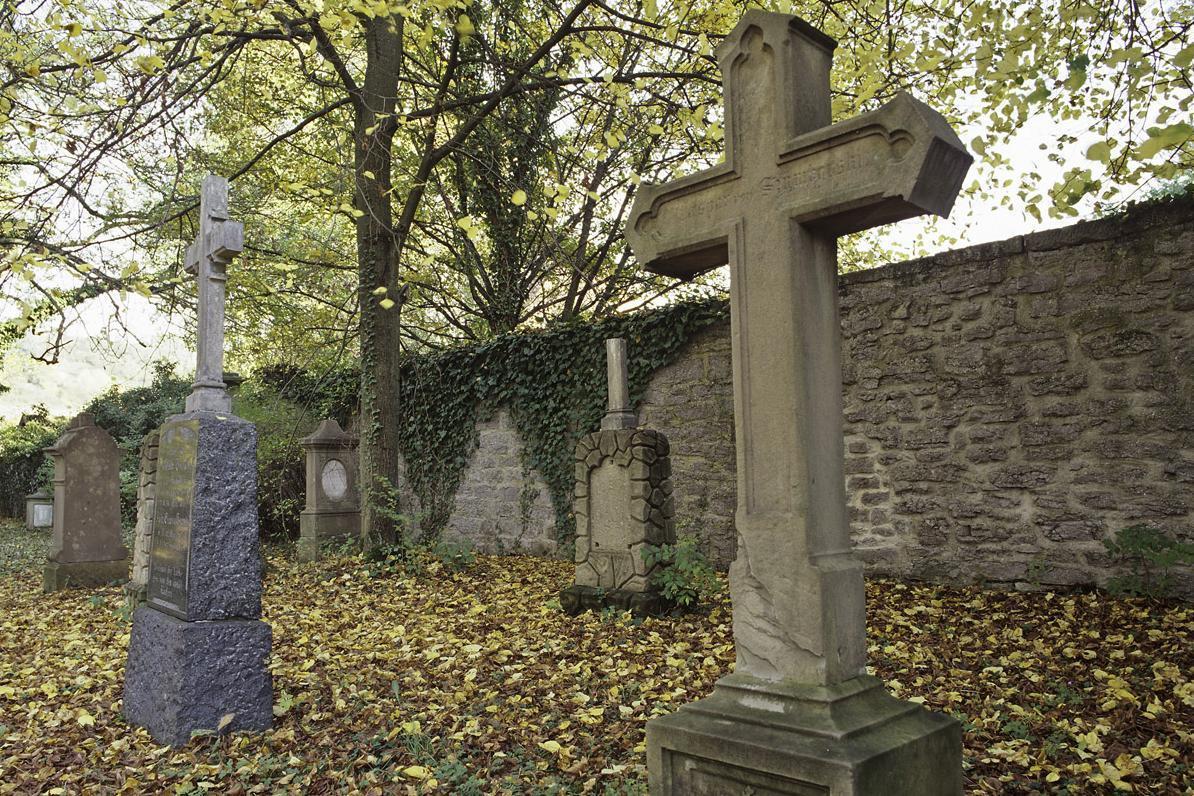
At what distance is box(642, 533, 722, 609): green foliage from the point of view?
19.8 ft

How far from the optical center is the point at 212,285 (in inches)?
193

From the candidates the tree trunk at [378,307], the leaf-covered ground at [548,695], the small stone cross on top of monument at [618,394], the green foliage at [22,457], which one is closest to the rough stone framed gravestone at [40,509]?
the green foliage at [22,457]

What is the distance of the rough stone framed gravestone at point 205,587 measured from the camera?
421 cm

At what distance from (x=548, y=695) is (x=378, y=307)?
5273mm

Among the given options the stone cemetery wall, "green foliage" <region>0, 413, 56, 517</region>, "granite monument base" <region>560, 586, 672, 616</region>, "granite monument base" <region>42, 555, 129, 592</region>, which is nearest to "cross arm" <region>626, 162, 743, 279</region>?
"granite monument base" <region>560, 586, 672, 616</region>

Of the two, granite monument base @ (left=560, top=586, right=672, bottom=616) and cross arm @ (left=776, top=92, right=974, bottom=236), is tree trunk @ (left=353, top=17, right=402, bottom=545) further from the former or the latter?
cross arm @ (left=776, top=92, right=974, bottom=236)

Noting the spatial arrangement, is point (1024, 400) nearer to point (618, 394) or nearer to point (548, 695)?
point (618, 394)

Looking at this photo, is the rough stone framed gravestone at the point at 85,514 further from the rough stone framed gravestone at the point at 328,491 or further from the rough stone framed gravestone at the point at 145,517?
the rough stone framed gravestone at the point at 328,491

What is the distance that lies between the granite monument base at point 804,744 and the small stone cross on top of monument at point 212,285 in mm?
3324

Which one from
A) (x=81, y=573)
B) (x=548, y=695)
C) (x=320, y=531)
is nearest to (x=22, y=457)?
(x=81, y=573)

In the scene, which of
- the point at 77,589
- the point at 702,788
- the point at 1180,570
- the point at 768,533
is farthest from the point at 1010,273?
the point at 77,589

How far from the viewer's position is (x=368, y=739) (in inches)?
155

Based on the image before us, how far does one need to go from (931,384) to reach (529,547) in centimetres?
493

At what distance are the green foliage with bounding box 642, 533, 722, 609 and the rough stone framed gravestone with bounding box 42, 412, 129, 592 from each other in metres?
6.75
